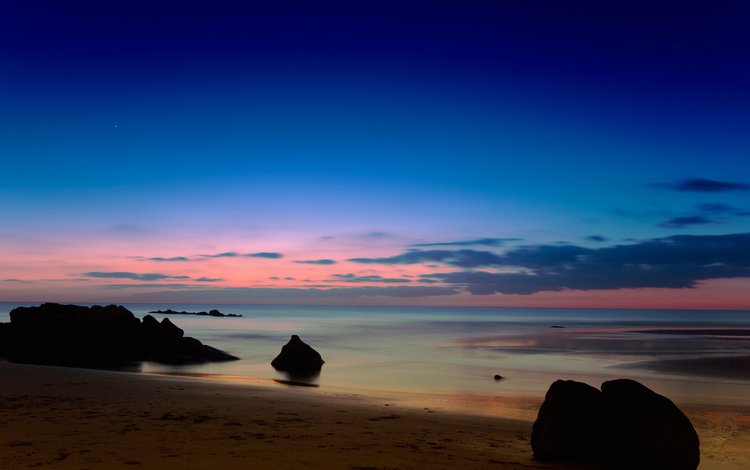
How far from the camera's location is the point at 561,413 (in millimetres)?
10281

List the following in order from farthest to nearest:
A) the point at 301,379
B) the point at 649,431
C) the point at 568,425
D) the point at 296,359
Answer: the point at 296,359 < the point at 301,379 < the point at 568,425 < the point at 649,431

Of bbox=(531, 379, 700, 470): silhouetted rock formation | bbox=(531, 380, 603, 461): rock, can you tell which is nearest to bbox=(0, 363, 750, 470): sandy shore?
bbox=(531, 380, 603, 461): rock

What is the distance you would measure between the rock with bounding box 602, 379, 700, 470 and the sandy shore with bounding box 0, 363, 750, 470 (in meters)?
1.30

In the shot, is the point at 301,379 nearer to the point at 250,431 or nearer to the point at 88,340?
the point at 88,340

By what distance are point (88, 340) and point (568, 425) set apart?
97.3 ft

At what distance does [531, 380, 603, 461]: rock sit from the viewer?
32.7 feet

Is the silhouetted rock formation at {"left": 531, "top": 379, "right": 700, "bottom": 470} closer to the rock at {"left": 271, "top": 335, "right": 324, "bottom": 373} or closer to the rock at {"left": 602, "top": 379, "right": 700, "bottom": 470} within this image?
the rock at {"left": 602, "top": 379, "right": 700, "bottom": 470}

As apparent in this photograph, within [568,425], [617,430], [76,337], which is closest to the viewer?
[617,430]

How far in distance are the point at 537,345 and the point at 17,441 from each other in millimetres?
50007


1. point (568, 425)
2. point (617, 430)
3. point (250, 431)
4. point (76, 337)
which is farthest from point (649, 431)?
point (76, 337)

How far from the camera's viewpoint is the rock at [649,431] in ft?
31.5

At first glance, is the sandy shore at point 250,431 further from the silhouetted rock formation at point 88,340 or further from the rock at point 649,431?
the silhouetted rock formation at point 88,340

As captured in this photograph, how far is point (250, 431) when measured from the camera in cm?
1107

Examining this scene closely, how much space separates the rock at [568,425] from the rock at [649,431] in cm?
30
